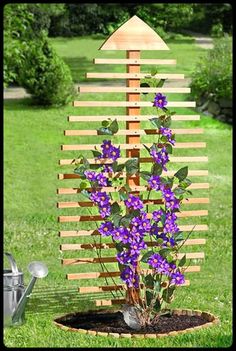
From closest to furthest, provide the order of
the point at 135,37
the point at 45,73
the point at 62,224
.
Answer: the point at 135,37 → the point at 62,224 → the point at 45,73

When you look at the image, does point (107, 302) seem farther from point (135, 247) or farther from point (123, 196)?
point (123, 196)

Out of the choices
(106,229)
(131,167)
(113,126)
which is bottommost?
(106,229)

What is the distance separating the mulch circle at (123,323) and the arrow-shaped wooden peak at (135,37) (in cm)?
163

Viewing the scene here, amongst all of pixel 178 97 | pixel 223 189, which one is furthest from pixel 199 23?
pixel 223 189

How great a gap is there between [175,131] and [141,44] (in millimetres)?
565

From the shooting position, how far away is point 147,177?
471cm

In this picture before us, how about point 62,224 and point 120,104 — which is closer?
point 120,104

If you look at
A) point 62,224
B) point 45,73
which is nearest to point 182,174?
point 62,224

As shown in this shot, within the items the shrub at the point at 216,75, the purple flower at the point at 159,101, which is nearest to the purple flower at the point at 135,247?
the purple flower at the point at 159,101

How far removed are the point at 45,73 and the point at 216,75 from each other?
286 cm

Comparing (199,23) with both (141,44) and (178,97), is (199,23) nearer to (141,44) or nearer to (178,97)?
(178,97)

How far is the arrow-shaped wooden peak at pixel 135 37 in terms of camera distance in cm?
489

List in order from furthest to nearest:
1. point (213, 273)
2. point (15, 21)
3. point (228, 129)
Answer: point (228, 129), point (15, 21), point (213, 273)

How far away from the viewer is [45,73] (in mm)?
13328
